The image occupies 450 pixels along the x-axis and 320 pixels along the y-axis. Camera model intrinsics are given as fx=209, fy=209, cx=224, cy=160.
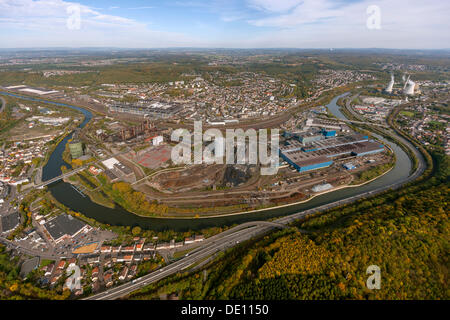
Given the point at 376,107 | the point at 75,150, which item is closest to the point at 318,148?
the point at 75,150

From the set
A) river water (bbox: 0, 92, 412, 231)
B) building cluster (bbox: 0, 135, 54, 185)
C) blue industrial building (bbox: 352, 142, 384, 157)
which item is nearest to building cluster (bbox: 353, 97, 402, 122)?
blue industrial building (bbox: 352, 142, 384, 157)

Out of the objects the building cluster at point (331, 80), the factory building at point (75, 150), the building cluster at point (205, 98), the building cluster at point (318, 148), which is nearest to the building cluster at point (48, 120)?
the building cluster at point (205, 98)

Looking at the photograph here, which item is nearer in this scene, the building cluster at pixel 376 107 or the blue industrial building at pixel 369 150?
the blue industrial building at pixel 369 150

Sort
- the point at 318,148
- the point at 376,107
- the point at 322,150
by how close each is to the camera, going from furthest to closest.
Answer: the point at 376,107
the point at 318,148
the point at 322,150

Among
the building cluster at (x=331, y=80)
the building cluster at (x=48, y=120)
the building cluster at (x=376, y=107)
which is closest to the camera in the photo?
the building cluster at (x=48, y=120)

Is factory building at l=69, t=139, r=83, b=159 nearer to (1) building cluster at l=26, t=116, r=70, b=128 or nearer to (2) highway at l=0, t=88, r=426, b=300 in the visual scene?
(1) building cluster at l=26, t=116, r=70, b=128

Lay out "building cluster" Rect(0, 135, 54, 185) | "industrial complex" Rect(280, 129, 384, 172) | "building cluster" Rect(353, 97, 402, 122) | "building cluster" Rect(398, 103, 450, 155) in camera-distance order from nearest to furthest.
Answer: "building cluster" Rect(0, 135, 54, 185), "industrial complex" Rect(280, 129, 384, 172), "building cluster" Rect(398, 103, 450, 155), "building cluster" Rect(353, 97, 402, 122)

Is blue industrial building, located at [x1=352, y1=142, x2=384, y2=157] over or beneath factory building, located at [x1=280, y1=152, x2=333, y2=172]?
over

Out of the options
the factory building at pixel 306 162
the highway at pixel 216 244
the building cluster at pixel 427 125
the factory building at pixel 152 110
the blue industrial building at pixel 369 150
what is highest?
the factory building at pixel 152 110

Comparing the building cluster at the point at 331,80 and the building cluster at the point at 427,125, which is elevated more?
the building cluster at the point at 331,80

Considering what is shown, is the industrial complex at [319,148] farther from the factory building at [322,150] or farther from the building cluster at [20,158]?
the building cluster at [20,158]

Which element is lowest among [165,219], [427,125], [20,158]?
[165,219]

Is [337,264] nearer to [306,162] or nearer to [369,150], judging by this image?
[306,162]
